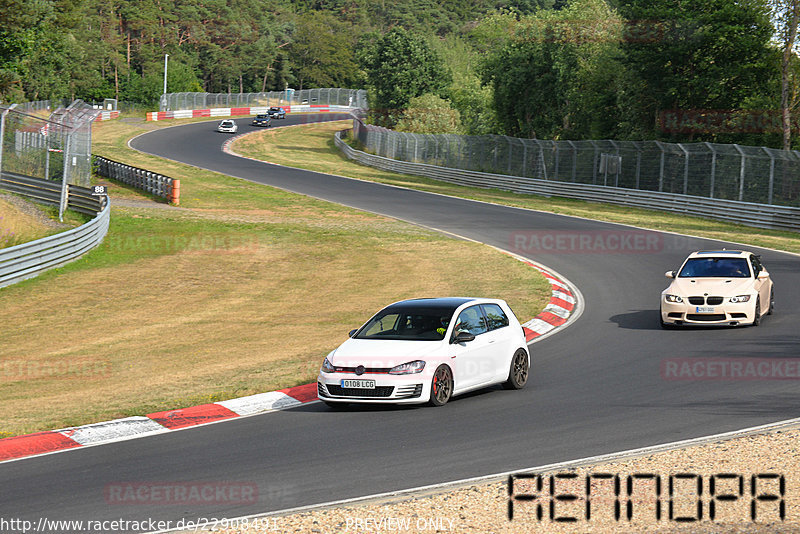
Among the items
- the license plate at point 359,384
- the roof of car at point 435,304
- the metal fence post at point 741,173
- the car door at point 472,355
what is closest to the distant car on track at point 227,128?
the metal fence post at point 741,173

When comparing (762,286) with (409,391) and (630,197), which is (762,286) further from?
(630,197)

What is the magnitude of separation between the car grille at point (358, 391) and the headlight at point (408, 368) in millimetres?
218

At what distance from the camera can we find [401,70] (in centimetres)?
8806

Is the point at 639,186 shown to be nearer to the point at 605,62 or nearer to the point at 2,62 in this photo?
the point at 605,62

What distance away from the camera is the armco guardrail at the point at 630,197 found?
117ft

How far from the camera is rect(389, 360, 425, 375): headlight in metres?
12.3

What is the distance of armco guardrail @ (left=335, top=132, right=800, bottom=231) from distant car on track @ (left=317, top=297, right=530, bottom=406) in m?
24.6

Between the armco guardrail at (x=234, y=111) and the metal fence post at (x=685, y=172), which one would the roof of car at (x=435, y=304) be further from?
the armco guardrail at (x=234, y=111)

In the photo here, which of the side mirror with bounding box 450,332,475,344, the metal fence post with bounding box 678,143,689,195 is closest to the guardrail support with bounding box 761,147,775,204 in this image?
the metal fence post with bounding box 678,143,689,195

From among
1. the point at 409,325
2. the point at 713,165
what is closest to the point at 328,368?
the point at 409,325

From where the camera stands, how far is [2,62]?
57875mm

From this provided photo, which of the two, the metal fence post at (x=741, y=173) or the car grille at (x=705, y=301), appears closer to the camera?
the car grille at (x=705, y=301)

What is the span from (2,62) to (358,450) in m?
55.0

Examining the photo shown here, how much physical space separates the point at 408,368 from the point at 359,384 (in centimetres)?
66
